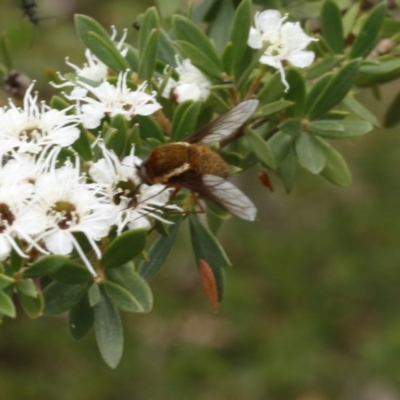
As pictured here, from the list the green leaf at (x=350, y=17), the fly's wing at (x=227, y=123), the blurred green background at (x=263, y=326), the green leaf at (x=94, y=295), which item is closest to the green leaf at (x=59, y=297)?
the green leaf at (x=94, y=295)

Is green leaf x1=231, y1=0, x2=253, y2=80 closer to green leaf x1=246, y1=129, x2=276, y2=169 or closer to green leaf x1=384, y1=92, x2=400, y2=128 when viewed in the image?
green leaf x1=246, y1=129, x2=276, y2=169

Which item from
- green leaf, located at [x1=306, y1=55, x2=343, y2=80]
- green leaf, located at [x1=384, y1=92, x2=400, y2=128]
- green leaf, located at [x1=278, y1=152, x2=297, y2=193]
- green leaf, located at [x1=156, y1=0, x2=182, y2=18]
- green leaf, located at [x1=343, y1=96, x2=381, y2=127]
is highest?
green leaf, located at [x1=156, y1=0, x2=182, y2=18]

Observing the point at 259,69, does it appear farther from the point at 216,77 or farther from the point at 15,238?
the point at 15,238

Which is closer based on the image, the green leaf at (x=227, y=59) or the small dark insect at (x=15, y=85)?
the green leaf at (x=227, y=59)

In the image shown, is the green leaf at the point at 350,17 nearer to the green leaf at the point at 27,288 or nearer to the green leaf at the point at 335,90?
the green leaf at the point at 335,90

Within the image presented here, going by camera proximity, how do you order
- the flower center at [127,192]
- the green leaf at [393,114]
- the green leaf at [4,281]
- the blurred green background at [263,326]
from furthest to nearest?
the blurred green background at [263,326]
the green leaf at [393,114]
the flower center at [127,192]
the green leaf at [4,281]

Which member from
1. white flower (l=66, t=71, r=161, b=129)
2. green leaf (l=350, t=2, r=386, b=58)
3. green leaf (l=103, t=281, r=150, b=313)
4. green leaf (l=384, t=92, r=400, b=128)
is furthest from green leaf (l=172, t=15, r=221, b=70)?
green leaf (l=384, t=92, r=400, b=128)

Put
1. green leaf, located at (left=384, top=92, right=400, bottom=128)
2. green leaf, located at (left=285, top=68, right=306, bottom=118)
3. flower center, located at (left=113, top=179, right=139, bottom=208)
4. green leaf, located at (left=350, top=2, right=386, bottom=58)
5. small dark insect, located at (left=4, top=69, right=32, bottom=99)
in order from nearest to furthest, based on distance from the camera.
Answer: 1. flower center, located at (left=113, top=179, right=139, bottom=208)
2. green leaf, located at (left=285, top=68, right=306, bottom=118)
3. green leaf, located at (left=350, top=2, right=386, bottom=58)
4. small dark insect, located at (left=4, top=69, right=32, bottom=99)
5. green leaf, located at (left=384, top=92, right=400, bottom=128)
